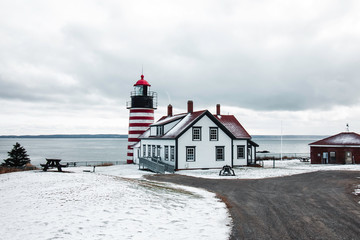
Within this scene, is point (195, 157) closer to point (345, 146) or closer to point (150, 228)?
point (345, 146)

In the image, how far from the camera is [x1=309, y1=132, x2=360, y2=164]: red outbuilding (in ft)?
123

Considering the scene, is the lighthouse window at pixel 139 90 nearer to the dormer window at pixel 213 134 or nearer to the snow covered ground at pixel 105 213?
the dormer window at pixel 213 134

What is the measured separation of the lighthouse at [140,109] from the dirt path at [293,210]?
26.1 m

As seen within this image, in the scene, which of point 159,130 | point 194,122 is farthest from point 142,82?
point 194,122

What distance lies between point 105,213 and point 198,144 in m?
22.7

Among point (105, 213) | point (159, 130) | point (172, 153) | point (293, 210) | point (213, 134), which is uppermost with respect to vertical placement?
point (159, 130)

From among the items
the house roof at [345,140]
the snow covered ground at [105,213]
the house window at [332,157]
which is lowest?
the snow covered ground at [105,213]

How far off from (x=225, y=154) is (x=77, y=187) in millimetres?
21457

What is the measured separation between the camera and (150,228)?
9.27 meters

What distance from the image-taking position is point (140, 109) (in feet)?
144

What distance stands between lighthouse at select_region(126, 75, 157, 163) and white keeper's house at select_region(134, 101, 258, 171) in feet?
25.2

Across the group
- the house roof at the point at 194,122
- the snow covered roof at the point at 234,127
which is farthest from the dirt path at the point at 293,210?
the snow covered roof at the point at 234,127

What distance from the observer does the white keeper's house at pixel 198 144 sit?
105ft

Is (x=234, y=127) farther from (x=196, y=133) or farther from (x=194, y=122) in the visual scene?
(x=194, y=122)
